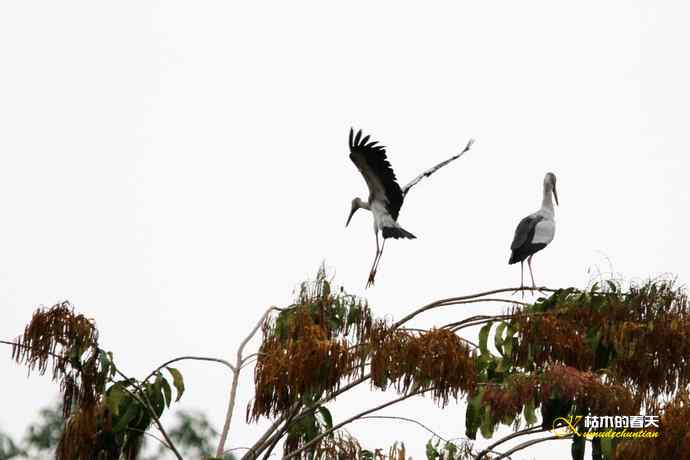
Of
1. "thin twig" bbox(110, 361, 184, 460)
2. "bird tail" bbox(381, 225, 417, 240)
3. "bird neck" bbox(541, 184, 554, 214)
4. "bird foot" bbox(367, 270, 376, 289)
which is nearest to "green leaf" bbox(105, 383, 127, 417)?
"thin twig" bbox(110, 361, 184, 460)

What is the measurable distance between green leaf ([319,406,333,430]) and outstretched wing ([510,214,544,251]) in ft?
12.1

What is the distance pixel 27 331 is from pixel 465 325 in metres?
2.96

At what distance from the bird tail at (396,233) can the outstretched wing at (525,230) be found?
4.24ft

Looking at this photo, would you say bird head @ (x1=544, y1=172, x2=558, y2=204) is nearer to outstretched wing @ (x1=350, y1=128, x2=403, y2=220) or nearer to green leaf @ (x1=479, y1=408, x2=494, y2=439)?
outstretched wing @ (x1=350, y1=128, x2=403, y2=220)

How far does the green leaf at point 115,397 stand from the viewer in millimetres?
8539

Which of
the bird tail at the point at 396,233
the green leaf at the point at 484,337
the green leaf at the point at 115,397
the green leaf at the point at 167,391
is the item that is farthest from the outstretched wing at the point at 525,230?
the green leaf at the point at 115,397

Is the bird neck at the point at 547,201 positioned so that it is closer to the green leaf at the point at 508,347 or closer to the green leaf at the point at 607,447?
the green leaf at the point at 508,347

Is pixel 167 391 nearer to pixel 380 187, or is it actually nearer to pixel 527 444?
pixel 527 444

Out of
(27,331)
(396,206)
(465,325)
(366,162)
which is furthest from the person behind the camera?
(396,206)

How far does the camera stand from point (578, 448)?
7973mm

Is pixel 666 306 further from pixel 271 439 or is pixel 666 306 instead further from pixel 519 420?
pixel 271 439

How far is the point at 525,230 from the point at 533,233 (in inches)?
3.2

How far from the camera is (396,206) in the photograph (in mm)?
13914

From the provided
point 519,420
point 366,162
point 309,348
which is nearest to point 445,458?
point 519,420
